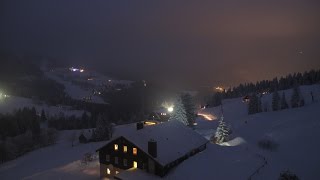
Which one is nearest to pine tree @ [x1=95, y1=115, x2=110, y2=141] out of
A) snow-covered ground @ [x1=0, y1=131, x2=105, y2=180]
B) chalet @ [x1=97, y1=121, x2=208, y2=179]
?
snow-covered ground @ [x1=0, y1=131, x2=105, y2=180]

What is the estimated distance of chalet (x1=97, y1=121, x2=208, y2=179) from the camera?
161 feet

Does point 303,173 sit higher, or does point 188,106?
point 188,106

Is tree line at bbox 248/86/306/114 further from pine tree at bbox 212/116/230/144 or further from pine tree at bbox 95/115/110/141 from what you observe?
pine tree at bbox 95/115/110/141

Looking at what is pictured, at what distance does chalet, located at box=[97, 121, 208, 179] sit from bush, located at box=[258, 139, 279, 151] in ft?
68.6

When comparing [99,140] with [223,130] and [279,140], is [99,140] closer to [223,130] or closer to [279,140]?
[223,130]

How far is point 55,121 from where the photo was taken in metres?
164

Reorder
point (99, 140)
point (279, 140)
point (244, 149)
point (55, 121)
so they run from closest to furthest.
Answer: point (244, 149)
point (279, 140)
point (99, 140)
point (55, 121)

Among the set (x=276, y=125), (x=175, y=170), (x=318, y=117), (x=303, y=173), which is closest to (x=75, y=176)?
(x=175, y=170)

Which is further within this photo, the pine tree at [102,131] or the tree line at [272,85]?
the tree line at [272,85]

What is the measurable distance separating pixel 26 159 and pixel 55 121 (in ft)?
241

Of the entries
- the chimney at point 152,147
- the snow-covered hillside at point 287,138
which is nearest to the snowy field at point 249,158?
the snow-covered hillside at point 287,138

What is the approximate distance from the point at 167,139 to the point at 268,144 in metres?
29.4

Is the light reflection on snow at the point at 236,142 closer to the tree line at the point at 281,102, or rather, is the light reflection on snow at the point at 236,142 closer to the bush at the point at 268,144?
the bush at the point at 268,144

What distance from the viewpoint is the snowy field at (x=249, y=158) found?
5149 centimetres
